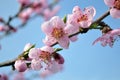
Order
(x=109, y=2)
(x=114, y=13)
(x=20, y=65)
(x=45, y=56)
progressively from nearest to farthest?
(x=114, y=13) < (x=109, y=2) < (x=20, y=65) < (x=45, y=56)

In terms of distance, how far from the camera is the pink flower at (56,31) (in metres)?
2.94

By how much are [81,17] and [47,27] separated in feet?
1.12

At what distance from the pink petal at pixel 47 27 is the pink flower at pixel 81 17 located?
24cm

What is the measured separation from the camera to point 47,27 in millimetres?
3076

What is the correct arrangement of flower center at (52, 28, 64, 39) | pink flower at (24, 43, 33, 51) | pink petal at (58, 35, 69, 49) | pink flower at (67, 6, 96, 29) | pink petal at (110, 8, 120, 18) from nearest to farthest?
pink petal at (110, 8, 120, 18) → pink flower at (67, 6, 96, 29) → pink petal at (58, 35, 69, 49) → flower center at (52, 28, 64, 39) → pink flower at (24, 43, 33, 51)

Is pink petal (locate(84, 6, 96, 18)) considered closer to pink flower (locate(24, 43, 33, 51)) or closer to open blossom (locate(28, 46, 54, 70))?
open blossom (locate(28, 46, 54, 70))

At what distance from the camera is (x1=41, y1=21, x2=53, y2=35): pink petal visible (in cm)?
305

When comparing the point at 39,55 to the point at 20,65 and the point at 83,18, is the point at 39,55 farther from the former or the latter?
the point at 83,18

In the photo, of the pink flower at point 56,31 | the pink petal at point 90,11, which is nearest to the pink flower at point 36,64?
the pink flower at point 56,31

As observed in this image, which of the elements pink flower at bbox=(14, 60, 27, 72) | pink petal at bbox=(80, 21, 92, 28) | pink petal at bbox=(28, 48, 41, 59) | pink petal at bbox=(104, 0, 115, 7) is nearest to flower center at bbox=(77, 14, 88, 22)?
pink petal at bbox=(80, 21, 92, 28)

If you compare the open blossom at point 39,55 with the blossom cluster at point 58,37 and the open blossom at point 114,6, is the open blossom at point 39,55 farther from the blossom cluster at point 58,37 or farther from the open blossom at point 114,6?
the open blossom at point 114,6

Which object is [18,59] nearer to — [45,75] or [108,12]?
[108,12]

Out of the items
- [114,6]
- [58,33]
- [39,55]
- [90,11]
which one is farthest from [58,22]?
[114,6]

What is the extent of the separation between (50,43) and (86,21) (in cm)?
41
